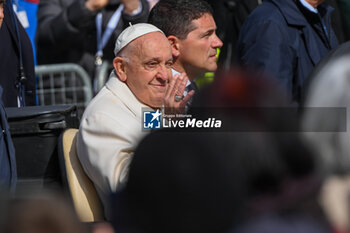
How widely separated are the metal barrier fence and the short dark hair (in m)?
2.78

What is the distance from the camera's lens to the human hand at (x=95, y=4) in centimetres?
654

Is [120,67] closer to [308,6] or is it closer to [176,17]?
[176,17]

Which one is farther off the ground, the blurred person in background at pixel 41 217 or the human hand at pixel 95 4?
the blurred person in background at pixel 41 217

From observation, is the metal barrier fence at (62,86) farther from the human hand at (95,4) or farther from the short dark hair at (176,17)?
the short dark hair at (176,17)

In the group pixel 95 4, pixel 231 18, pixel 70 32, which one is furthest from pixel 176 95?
pixel 70 32

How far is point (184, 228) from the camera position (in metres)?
1.69

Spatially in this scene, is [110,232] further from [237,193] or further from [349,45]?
[349,45]

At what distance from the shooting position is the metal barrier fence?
22.5 feet

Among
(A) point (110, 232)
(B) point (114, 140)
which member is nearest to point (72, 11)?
(B) point (114, 140)

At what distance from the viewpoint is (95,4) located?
258 inches

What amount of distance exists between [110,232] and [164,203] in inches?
32.7

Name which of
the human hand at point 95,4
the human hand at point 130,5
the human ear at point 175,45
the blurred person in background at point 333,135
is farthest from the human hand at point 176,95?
the human hand at point 95,4

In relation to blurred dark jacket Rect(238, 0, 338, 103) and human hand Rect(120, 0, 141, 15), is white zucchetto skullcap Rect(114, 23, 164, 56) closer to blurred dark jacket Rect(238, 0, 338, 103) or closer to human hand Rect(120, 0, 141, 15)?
blurred dark jacket Rect(238, 0, 338, 103)

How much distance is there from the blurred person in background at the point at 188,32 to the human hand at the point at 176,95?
1.14ft
